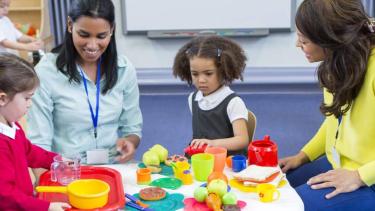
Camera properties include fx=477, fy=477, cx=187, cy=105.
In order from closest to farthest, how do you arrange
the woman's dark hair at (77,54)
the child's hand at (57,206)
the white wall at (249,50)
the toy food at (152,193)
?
the child's hand at (57,206)
the toy food at (152,193)
the woman's dark hair at (77,54)
the white wall at (249,50)

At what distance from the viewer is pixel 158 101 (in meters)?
4.41

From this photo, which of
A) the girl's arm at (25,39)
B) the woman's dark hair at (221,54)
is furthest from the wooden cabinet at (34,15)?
the woman's dark hair at (221,54)

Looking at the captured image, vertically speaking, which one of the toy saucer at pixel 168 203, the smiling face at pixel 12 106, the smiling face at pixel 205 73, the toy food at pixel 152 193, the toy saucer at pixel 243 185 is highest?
the smiling face at pixel 12 106

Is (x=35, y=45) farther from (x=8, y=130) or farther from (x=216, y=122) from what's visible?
(x=8, y=130)

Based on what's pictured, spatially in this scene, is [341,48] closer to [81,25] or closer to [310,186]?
[310,186]

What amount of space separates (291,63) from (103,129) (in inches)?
117

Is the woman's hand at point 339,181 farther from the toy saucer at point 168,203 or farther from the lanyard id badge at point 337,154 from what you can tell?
the toy saucer at point 168,203

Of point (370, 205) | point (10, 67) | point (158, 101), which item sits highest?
point (10, 67)

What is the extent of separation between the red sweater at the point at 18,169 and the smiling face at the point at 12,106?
0.06 meters

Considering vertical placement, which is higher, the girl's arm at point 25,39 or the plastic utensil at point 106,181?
the plastic utensil at point 106,181

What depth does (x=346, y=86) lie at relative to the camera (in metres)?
1.44

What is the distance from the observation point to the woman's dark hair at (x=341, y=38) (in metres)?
1.42

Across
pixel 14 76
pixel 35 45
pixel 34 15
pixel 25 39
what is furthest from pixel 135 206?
pixel 34 15

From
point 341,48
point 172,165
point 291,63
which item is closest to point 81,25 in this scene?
point 172,165
